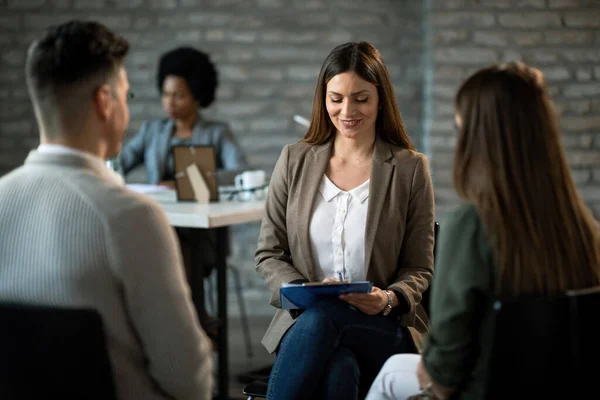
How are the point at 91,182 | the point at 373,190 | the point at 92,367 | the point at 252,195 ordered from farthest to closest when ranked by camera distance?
the point at 252,195 → the point at 373,190 → the point at 91,182 → the point at 92,367

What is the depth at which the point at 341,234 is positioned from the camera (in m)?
2.15

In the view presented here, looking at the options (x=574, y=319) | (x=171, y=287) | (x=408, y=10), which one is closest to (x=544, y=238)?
(x=574, y=319)

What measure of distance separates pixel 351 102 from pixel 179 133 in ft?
6.53

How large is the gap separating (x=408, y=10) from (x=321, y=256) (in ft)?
9.60

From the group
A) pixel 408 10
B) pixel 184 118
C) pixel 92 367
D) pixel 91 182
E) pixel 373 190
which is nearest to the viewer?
pixel 92 367

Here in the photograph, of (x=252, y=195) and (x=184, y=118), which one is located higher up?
(x=184, y=118)

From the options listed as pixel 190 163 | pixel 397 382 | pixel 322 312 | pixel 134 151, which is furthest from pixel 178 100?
pixel 397 382

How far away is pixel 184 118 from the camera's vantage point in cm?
399

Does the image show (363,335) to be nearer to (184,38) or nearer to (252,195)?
(252,195)

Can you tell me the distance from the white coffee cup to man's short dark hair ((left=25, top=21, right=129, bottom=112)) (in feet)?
6.86

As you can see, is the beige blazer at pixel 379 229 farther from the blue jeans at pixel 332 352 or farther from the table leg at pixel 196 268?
the table leg at pixel 196 268

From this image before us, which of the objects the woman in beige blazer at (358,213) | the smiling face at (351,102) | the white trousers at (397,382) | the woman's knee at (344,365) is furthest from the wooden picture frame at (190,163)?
the white trousers at (397,382)

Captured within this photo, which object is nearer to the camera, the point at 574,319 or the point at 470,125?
the point at 574,319

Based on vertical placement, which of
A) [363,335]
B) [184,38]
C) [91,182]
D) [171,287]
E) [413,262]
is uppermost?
[184,38]
